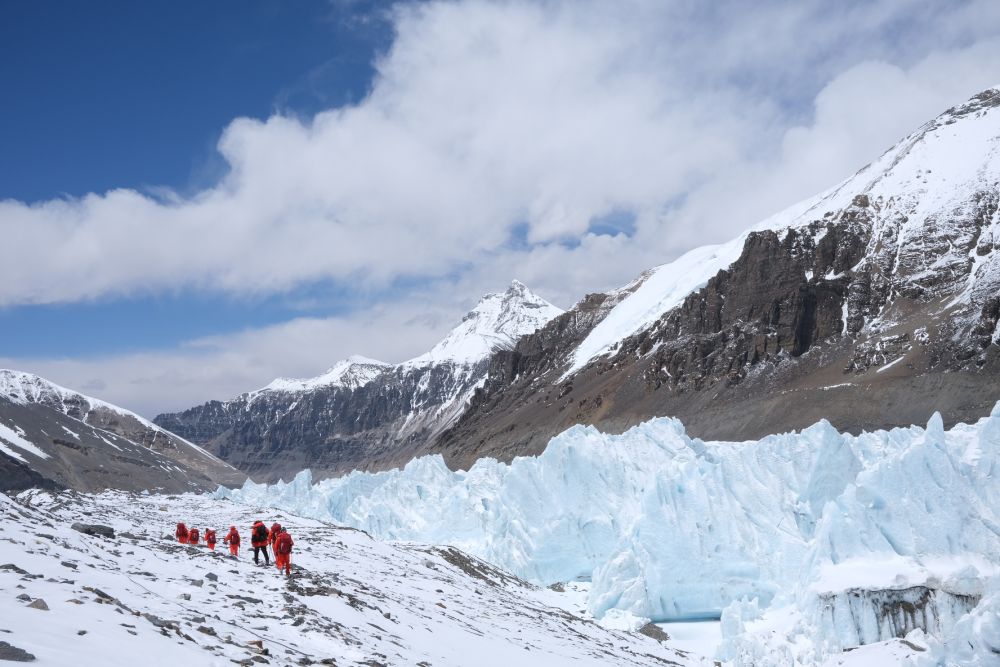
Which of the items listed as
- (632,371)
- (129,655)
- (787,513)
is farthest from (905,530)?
(632,371)

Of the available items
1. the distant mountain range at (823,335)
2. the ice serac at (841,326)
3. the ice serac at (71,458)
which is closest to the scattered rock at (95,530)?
the distant mountain range at (823,335)

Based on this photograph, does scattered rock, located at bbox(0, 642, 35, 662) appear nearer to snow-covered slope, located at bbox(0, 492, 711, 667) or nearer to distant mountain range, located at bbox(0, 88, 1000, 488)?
snow-covered slope, located at bbox(0, 492, 711, 667)

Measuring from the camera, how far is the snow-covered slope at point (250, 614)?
7617 mm

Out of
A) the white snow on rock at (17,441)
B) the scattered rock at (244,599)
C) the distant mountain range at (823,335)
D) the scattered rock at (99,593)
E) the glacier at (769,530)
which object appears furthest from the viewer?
the white snow on rock at (17,441)

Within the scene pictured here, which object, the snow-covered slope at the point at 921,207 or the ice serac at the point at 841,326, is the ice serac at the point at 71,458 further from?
the snow-covered slope at the point at 921,207

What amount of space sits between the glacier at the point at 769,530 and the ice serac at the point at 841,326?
194 feet

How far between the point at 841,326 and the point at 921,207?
93.5ft

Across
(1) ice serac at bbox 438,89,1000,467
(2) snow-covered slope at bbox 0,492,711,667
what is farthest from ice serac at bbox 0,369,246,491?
(2) snow-covered slope at bbox 0,492,711,667

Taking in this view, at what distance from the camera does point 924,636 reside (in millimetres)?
19875

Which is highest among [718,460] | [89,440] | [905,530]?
[89,440]

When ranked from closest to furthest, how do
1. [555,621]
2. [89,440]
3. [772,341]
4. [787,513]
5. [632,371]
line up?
1. [555,621]
2. [787,513]
3. [772,341]
4. [632,371]
5. [89,440]

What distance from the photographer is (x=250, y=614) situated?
37.5 feet

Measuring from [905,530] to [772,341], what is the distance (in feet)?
333

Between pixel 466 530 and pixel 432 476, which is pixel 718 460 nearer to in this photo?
pixel 466 530
